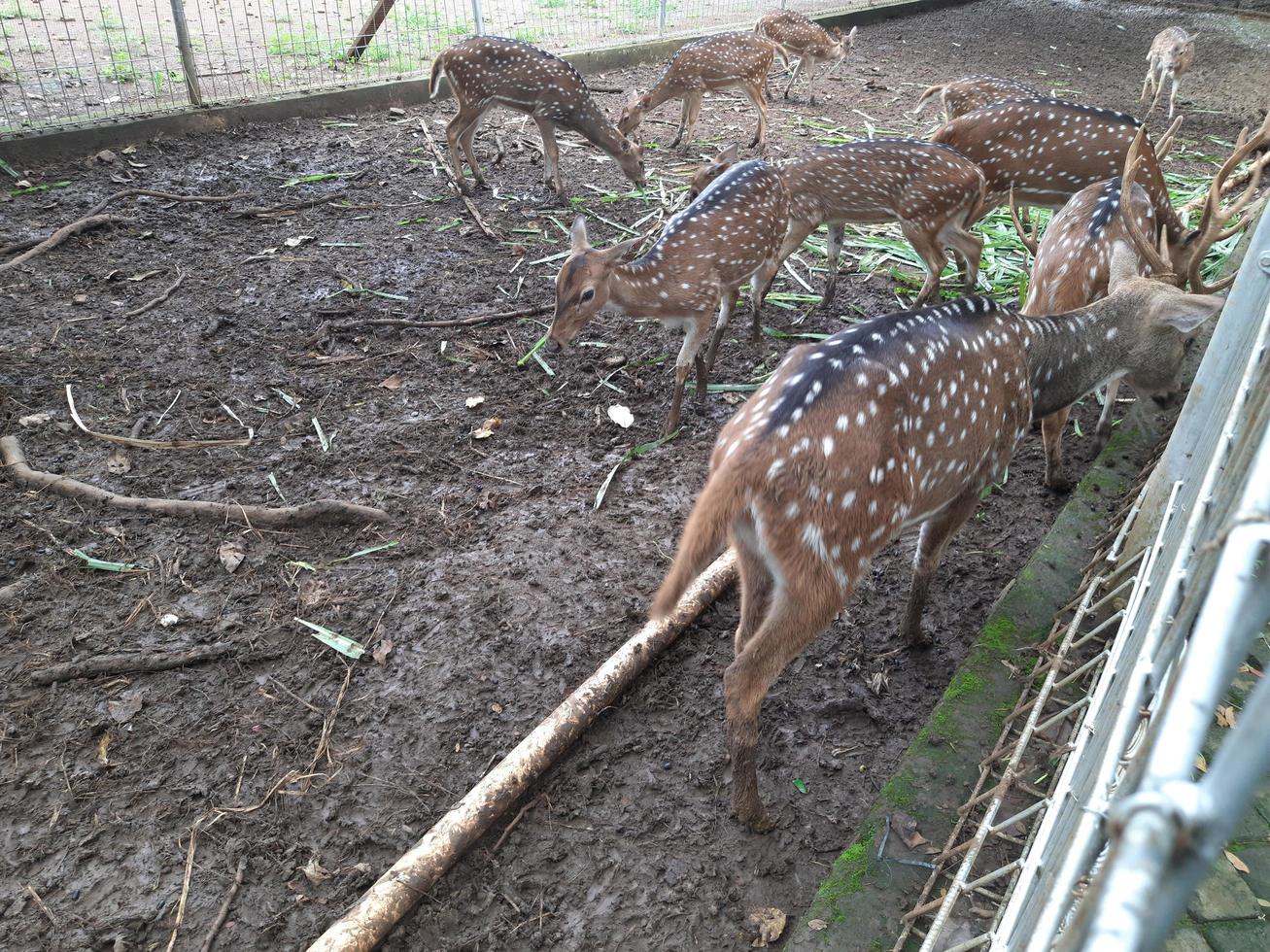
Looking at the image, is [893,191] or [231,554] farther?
[893,191]

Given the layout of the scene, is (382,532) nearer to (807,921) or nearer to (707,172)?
(807,921)

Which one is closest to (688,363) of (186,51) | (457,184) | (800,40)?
(457,184)

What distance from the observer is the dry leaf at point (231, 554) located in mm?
3395

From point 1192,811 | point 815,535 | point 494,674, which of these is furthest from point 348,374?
point 1192,811

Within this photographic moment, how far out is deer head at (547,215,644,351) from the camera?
169 inches

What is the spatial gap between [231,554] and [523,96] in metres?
4.86

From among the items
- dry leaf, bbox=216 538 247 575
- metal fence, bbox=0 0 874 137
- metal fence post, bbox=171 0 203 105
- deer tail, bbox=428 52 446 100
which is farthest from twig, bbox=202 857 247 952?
metal fence post, bbox=171 0 203 105

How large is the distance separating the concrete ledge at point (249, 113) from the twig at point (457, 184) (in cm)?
75

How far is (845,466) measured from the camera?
2404mm

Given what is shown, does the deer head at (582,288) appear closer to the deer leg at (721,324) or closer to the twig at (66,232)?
the deer leg at (721,324)

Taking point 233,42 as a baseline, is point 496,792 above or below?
below

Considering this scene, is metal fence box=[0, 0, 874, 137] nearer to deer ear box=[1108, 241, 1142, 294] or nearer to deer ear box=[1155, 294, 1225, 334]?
deer ear box=[1108, 241, 1142, 294]

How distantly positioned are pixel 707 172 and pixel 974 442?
3689 millimetres

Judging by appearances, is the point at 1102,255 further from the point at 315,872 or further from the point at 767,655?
the point at 315,872
